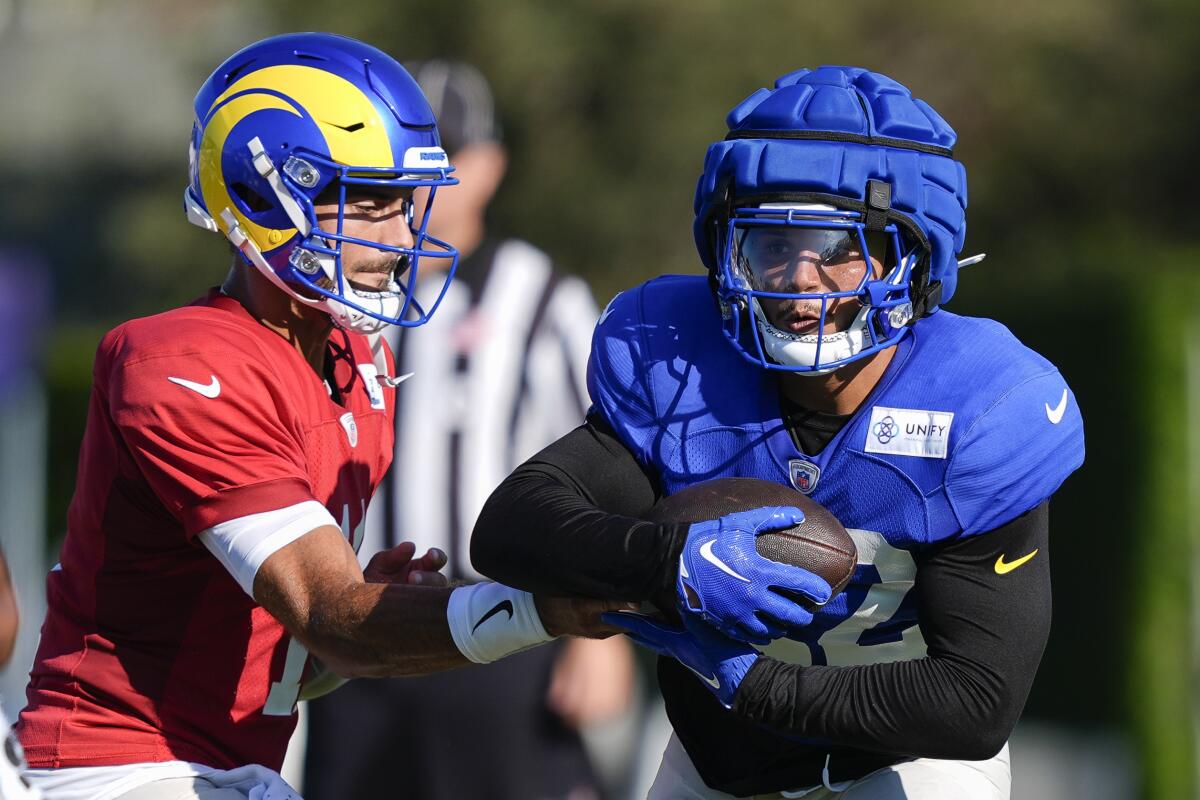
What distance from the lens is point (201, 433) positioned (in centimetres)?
283

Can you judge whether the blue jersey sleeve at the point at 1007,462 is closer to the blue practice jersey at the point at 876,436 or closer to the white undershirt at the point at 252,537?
the blue practice jersey at the point at 876,436

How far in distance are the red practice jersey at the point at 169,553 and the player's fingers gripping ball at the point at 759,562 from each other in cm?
70

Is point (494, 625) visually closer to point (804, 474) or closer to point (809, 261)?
point (804, 474)

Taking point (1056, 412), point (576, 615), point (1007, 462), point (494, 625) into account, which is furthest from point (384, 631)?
point (1056, 412)

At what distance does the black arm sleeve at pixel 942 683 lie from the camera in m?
2.74

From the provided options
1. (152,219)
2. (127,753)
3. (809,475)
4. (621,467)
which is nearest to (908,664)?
(809,475)

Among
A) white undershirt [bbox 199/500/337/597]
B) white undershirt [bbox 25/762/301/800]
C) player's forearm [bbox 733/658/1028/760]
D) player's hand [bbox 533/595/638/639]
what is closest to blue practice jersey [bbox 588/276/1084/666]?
player's forearm [bbox 733/658/1028/760]

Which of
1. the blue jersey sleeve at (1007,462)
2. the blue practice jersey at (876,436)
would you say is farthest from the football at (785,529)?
the blue jersey sleeve at (1007,462)

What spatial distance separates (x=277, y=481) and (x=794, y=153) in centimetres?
105

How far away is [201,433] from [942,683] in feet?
4.23

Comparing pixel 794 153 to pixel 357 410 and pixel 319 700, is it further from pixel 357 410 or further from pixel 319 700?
pixel 319 700

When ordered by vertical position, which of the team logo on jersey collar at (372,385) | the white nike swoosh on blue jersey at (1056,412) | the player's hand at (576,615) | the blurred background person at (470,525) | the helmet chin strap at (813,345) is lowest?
the blurred background person at (470,525)

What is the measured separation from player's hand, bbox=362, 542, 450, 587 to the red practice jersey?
20cm

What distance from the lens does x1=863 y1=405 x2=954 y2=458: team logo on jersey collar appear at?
9.36 feet
